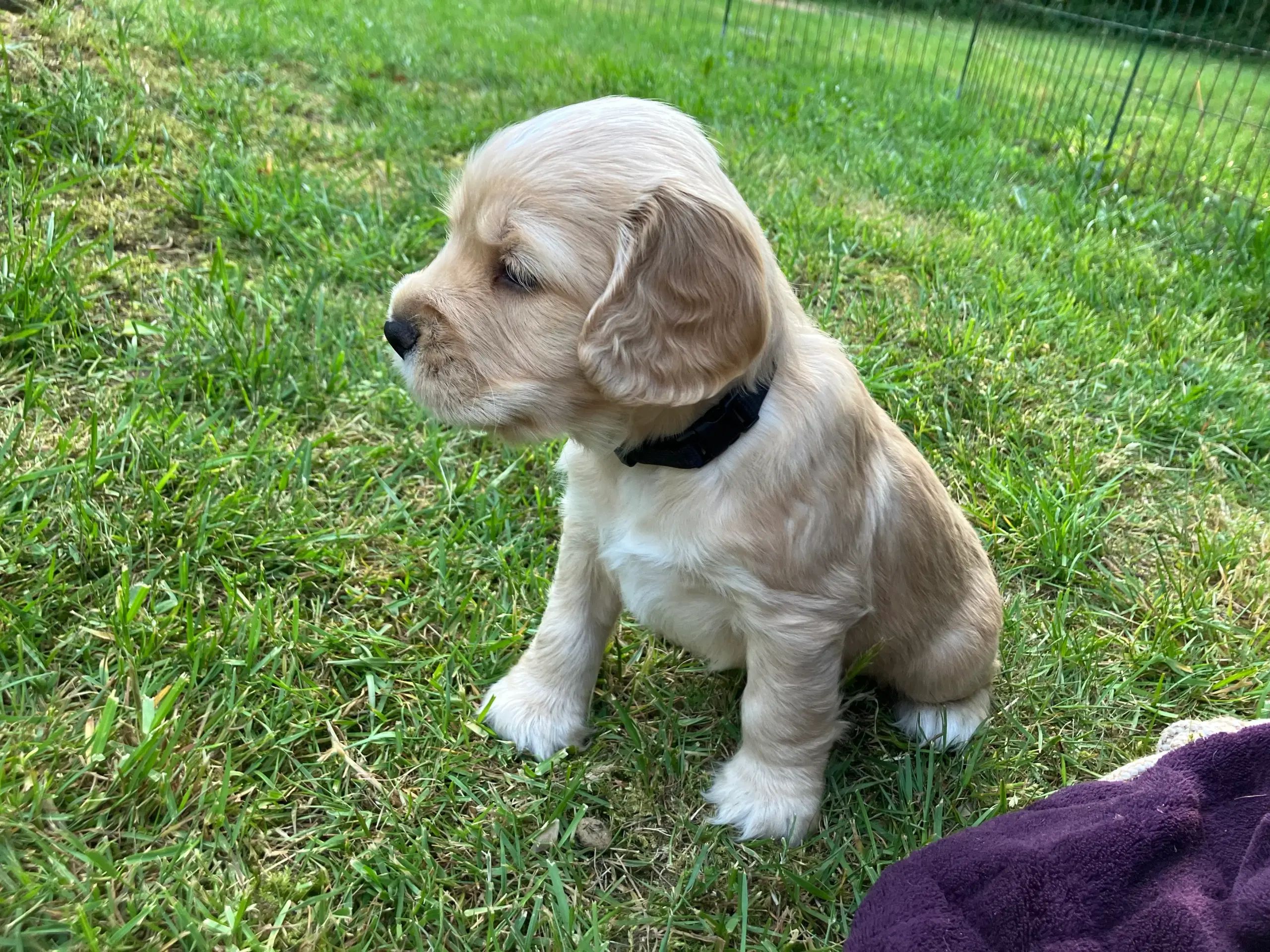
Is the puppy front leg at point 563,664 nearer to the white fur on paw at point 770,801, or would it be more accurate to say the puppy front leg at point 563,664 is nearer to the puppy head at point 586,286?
the white fur on paw at point 770,801

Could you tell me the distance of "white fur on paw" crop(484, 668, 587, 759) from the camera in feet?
7.45

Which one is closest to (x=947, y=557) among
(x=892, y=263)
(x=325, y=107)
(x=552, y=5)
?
(x=892, y=263)

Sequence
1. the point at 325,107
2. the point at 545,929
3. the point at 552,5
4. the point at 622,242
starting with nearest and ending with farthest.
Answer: the point at 622,242
the point at 545,929
the point at 325,107
the point at 552,5

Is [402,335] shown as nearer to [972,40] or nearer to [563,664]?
[563,664]

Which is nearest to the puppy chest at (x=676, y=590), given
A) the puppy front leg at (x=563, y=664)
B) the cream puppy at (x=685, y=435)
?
the cream puppy at (x=685, y=435)

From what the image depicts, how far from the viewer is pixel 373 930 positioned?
1801mm

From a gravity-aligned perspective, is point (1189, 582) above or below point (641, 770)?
above

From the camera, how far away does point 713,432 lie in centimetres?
188

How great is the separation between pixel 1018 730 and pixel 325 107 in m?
5.29

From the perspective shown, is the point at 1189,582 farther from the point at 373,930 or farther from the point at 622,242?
the point at 373,930

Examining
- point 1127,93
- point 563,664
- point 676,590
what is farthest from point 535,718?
point 1127,93

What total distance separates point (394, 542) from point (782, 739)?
1.41 m

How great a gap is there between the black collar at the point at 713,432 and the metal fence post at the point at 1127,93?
5053mm

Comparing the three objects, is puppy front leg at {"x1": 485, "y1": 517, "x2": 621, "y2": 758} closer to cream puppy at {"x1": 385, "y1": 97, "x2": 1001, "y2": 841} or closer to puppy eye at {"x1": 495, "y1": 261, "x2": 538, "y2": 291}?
cream puppy at {"x1": 385, "y1": 97, "x2": 1001, "y2": 841}
